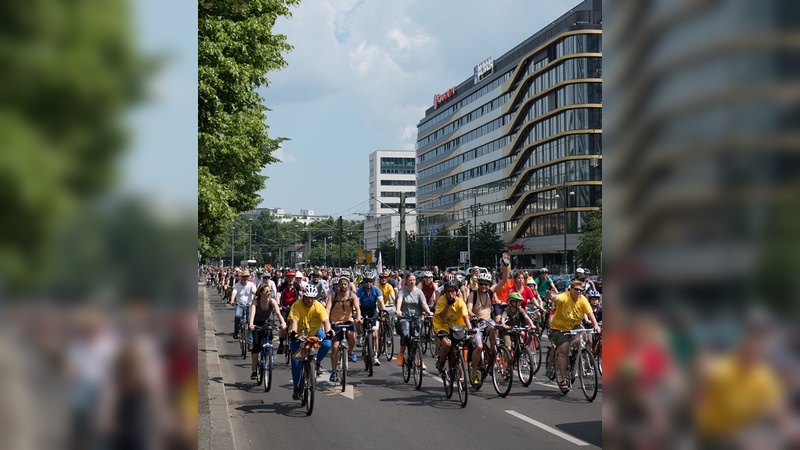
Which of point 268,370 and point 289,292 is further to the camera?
point 289,292

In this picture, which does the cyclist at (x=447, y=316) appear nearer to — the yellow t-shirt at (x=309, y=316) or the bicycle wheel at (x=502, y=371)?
the bicycle wheel at (x=502, y=371)

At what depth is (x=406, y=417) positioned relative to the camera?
39.0ft

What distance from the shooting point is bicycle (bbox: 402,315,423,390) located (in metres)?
15.1

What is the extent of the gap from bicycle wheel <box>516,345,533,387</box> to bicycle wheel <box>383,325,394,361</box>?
5.43 m

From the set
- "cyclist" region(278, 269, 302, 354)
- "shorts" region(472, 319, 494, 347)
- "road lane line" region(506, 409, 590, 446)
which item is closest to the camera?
"road lane line" region(506, 409, 590, 446)

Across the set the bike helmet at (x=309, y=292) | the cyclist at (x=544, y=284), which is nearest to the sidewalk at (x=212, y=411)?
the bike helmet at (x=309, y=292)

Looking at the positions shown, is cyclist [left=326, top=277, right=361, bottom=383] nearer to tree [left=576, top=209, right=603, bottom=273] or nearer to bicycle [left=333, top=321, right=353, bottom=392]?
bicycle [left=333, top=321, right=353, bottom=392]

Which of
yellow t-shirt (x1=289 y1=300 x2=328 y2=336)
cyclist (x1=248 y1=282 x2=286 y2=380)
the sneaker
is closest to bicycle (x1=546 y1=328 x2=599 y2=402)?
the sneaker

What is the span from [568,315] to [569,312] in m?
0.09

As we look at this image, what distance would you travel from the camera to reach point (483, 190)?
348 feet
